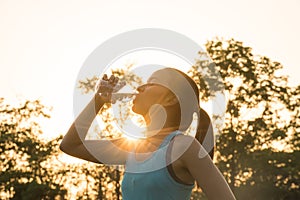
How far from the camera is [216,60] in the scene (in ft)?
115

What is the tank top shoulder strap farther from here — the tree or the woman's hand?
the tree

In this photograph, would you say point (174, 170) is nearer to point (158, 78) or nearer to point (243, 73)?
point (158, 78)

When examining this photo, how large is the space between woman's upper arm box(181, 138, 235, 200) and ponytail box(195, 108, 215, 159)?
255 mm

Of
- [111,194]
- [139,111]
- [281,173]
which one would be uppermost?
[281,173]

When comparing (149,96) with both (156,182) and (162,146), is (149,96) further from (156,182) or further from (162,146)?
(156,182)

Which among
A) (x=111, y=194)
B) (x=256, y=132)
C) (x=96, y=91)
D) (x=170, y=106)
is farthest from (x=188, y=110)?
(x=111, y=194)

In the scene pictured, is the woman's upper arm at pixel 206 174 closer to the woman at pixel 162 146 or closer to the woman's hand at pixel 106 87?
the woman at pixel 162 146

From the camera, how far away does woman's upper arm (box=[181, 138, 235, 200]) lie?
291cm

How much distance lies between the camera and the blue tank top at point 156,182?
303cm

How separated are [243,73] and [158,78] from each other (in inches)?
1279

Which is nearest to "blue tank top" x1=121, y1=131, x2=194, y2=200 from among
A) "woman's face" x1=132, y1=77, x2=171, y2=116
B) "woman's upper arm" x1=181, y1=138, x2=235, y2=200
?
"woman's upper arm" x1=181, y1=138, x2=235, y2=200

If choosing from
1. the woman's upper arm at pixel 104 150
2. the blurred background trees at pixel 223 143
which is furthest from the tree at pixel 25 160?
the woman's upper arm at pixel 104 150

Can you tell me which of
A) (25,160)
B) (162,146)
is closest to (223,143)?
(25,160)

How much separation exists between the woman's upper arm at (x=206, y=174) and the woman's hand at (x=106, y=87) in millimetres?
755
